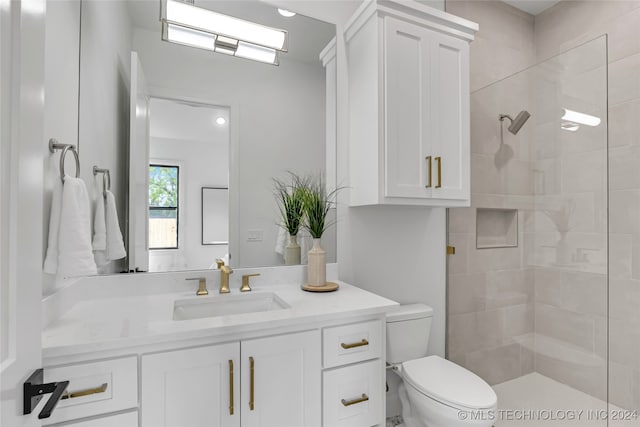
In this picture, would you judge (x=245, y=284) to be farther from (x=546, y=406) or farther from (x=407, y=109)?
(x=546, y=406)

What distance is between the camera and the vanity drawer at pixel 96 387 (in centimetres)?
89

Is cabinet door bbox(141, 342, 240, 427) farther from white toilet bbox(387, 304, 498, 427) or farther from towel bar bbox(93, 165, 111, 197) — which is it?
towel bar bbox(93, 165, 111, 197)

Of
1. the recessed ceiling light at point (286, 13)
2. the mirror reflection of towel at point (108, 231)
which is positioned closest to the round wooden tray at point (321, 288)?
the mirror reflection of towel at point (108, 231)

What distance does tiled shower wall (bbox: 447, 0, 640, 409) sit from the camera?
5.67 ft

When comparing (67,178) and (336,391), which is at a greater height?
(67,178)

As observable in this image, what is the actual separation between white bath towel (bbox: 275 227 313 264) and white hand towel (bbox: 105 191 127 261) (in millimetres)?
714

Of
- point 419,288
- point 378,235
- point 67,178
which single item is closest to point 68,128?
point 67,178

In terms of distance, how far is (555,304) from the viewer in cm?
192

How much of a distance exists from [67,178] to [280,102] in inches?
40.9

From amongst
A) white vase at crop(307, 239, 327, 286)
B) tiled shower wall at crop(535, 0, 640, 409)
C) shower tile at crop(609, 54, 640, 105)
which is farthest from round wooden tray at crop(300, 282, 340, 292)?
shower tile at crop(609, 54, 640, 105)

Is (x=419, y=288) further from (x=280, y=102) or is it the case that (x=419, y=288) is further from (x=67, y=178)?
(x=67, y=178)

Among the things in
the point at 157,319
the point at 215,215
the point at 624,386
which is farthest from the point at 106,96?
the point at 624,386

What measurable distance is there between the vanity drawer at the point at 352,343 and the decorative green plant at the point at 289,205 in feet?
2.09

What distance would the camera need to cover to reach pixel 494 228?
7.20 feet
